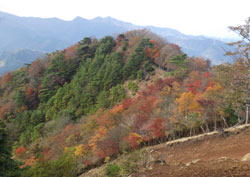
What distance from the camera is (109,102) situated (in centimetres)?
3909

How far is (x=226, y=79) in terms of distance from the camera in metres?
10.1

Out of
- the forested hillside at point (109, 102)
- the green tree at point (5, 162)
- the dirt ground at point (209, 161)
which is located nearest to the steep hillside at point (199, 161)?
the dirt ground at point (209, 161)

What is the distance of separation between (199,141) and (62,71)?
145 ft

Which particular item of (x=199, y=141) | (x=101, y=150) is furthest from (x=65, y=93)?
(x=199, y=141)

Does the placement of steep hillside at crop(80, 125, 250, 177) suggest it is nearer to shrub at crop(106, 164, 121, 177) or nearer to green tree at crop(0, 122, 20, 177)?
shrub at crop(106, 164, 121, 177)

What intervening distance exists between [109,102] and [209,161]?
1253 inches

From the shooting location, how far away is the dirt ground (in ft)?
19.4

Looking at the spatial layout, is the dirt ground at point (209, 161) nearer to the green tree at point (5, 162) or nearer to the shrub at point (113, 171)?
the shrub at point (113, 171)

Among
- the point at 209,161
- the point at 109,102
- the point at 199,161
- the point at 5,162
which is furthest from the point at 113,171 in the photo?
the point at 109,102

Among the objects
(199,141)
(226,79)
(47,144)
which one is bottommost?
(47,144)

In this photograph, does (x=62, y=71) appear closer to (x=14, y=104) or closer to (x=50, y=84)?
(x=50, y=84)

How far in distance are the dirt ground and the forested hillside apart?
2.62 meters

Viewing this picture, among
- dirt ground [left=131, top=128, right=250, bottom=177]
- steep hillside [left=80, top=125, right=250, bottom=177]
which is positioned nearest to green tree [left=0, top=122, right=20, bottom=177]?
steep hillside [left=80, top=125, right=250, bottom=177]

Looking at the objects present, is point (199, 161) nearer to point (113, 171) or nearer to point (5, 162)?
point (113, 171)
